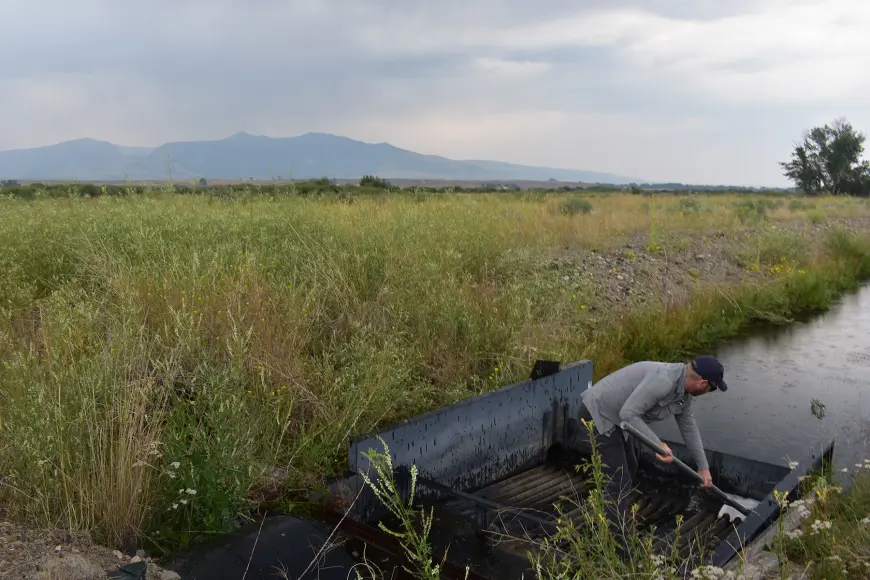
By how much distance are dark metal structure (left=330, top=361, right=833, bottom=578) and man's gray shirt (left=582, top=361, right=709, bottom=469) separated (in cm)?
59

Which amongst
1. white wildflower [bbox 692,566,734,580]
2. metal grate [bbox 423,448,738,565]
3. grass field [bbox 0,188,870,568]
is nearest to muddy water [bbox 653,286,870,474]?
grass field [bbox 0,188,870,568]

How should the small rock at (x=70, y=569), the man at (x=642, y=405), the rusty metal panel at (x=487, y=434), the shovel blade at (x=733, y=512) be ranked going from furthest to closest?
the rusty metal panel at (x=487, y=434) < the shovel blade at (x=733, y=512) < the man at (x=642, y=405) < the small rock at (x=70, y=569)

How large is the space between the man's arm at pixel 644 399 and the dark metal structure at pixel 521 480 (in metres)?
0.64

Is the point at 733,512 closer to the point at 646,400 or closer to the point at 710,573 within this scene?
the point at 646,400

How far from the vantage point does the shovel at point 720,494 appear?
3.76 metres

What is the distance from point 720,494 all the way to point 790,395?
12.0 ft

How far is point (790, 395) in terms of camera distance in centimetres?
709

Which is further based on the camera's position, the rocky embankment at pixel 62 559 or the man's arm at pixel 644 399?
the man's arm at pixel 644 399

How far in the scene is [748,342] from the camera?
9406mm

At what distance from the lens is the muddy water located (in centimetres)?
582

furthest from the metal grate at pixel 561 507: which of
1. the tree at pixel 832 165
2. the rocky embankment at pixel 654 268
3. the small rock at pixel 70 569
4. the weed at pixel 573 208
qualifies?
the tree at pixel 832 165

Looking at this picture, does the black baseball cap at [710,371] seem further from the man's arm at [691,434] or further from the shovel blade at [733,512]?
the shovel blade at [733,512]

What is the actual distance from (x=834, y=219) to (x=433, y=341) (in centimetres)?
1962

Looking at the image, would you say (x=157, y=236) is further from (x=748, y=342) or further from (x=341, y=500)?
(x=748, y=342)
